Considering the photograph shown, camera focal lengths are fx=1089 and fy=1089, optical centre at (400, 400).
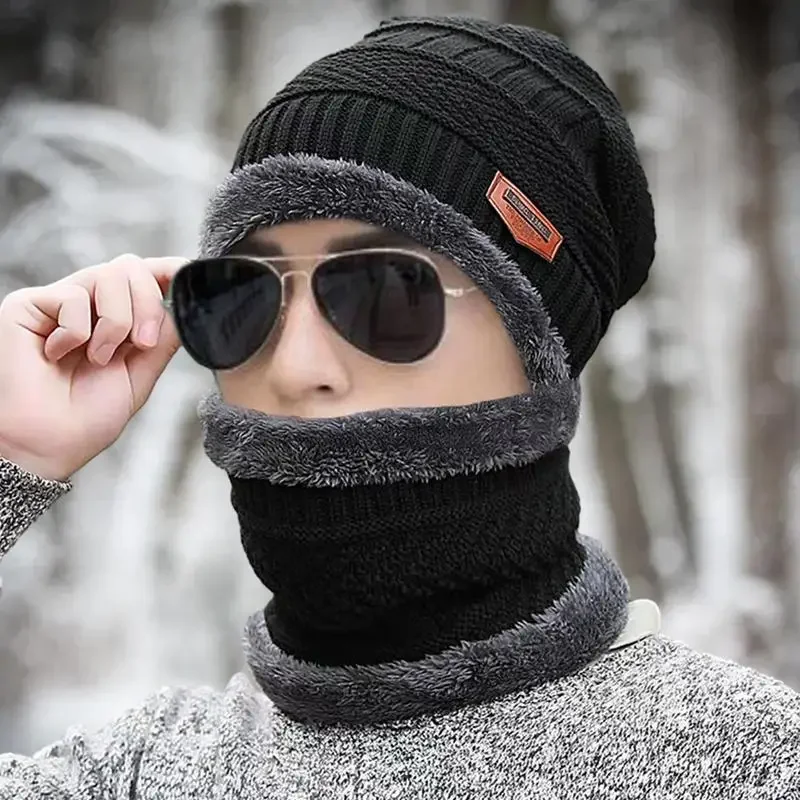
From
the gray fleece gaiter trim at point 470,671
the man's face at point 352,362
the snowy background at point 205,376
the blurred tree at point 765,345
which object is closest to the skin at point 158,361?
the man's face at point 352,362

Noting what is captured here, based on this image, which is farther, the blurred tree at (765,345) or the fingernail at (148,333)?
the blurred tree at (765,345)

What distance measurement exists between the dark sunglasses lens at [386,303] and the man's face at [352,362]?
1 centimetres

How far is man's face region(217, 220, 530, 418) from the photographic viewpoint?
3.14 feet

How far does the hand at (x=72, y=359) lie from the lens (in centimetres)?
104

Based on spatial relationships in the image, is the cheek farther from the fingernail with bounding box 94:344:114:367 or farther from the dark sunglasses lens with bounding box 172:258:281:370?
the fingernail with bounding box 94:344:114:367

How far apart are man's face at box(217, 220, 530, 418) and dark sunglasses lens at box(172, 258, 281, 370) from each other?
0.01m

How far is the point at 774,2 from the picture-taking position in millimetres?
2871

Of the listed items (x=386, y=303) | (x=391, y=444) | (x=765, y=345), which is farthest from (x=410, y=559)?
(x=765, y=345)

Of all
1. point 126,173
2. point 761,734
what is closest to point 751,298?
point 126,173

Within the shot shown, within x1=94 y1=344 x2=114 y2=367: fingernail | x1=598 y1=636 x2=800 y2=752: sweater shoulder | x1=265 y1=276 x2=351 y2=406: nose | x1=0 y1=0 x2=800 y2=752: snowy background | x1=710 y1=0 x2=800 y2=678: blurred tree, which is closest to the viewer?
x1=598 y1=636 x2=800 y2=752: sweater shoulder

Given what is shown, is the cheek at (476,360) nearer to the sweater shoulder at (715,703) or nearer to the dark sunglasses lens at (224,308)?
the dark sunglasses lens at (224,308)

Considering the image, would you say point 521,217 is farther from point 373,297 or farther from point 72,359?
point 72,359

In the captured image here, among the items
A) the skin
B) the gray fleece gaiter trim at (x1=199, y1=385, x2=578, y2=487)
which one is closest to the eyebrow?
the skin

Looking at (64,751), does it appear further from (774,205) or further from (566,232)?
(774,205)
